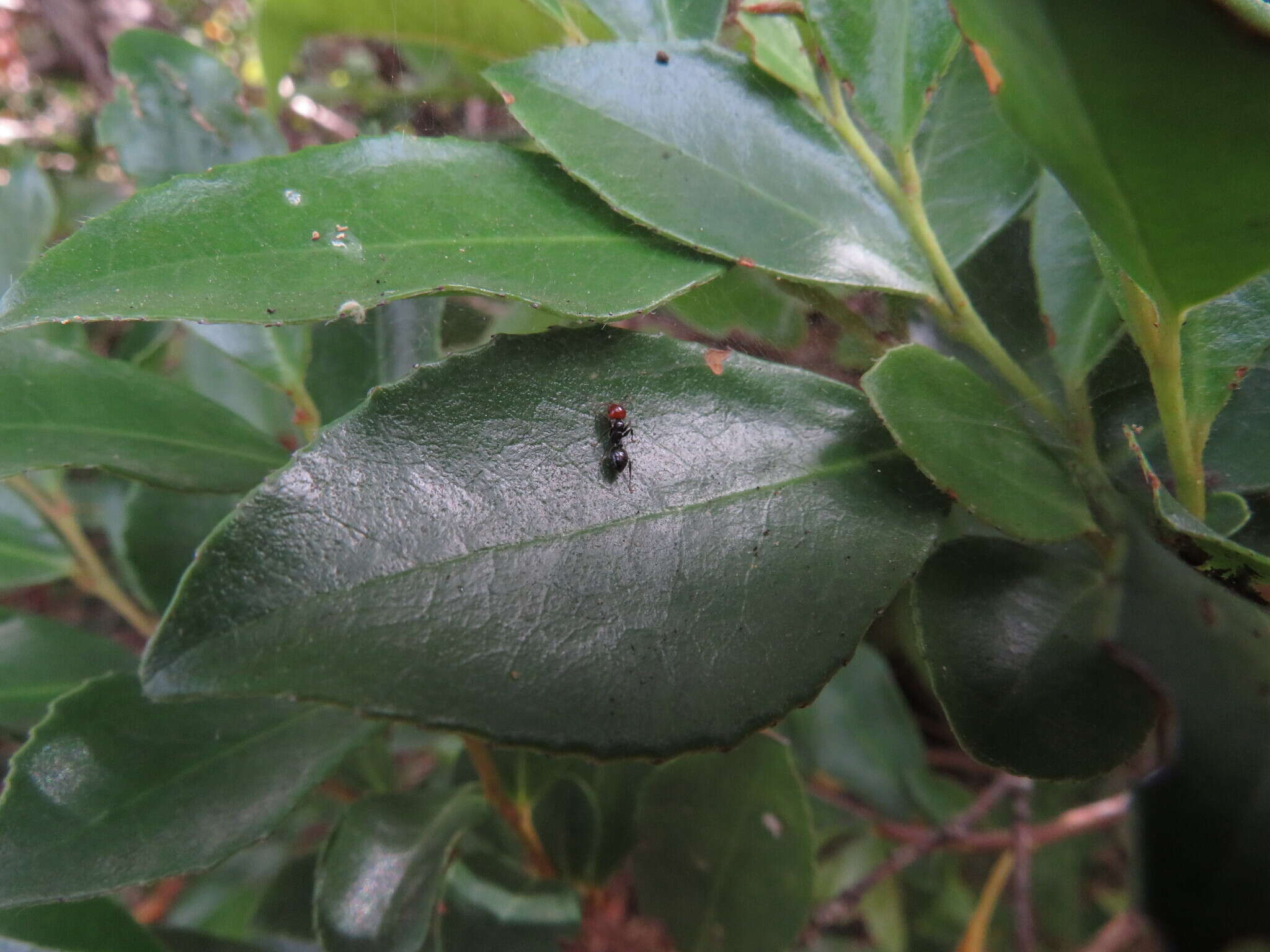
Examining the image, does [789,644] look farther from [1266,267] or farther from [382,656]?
[1266,267]

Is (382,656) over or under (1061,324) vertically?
under

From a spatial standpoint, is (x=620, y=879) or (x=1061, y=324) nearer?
(x=1061, y=324)

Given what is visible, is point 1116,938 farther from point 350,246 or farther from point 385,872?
point 350,246

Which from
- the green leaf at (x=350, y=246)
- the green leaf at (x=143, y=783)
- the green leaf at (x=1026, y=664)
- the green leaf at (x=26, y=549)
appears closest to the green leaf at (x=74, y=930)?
the green leaf at (x=143, y=783)

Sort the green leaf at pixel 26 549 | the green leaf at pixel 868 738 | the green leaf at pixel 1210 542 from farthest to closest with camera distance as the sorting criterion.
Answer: the green leaf at pixel 868 738, the green leaf at pixel 26 549, the green leaf at pixel 1210 542

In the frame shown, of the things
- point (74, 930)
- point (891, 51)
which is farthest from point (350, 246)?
point (74, 930)

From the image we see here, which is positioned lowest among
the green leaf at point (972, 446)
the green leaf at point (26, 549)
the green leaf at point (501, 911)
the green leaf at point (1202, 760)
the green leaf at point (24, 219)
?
the green leaf at point (501, 911)

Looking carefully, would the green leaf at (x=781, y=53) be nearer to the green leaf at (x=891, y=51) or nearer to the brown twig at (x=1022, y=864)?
the green leaf at (x=891, y=51)

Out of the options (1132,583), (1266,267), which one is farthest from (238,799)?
(1266,267)
